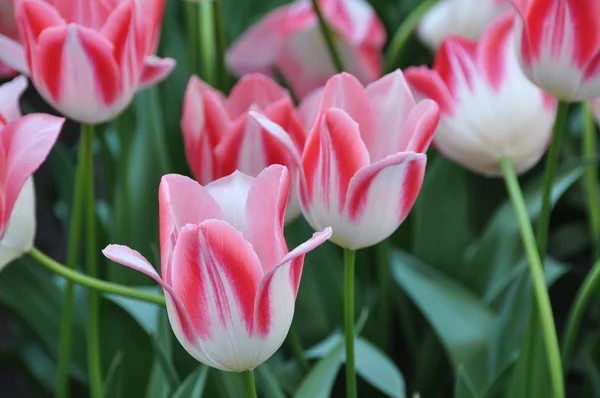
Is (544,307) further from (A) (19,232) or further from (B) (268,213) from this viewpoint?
(A) (19,232)

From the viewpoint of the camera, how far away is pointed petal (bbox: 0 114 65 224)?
331 mm

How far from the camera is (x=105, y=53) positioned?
402 millimetres

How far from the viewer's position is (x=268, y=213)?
12.5 inches

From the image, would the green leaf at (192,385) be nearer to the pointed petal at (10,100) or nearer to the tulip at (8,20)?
the pointed petal at (10,100)

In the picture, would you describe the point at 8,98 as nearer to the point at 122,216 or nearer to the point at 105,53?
the point at 105,53

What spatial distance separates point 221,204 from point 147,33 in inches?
4.8

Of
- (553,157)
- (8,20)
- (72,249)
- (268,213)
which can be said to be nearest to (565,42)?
(553,157)

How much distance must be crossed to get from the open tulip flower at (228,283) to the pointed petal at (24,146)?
55 mm

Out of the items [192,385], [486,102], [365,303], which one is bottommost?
[365,303]

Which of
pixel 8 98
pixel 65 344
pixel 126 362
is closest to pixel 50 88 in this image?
pixel 8 98

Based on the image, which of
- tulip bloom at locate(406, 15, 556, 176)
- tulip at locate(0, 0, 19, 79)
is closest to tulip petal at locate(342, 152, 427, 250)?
tulip bloom at locate(406, 15, 556, 176)

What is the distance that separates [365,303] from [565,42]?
13.1 inches

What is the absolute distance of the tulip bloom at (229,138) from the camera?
414 millimetres

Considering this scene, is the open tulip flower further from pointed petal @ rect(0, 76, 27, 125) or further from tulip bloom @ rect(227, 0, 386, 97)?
tulip bloom @ rect(227, 0, 386, 97)
